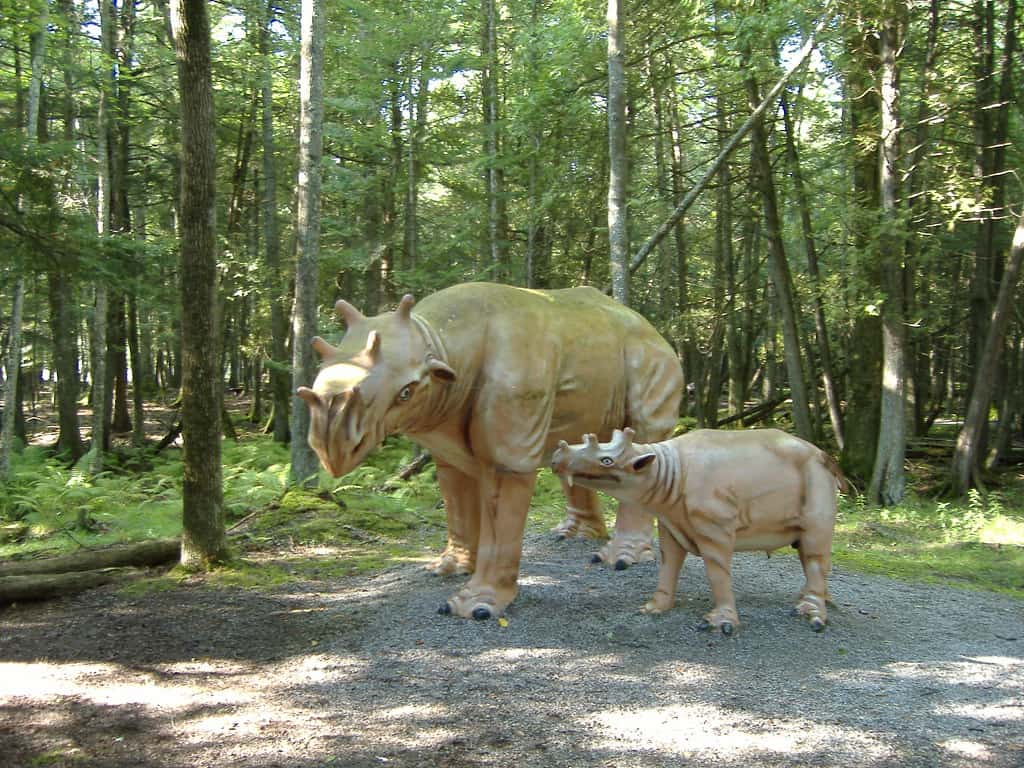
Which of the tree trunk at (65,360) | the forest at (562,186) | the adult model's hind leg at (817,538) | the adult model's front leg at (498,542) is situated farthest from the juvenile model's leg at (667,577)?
the tree trunk at (65,360)

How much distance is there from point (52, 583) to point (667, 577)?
5.02 meters

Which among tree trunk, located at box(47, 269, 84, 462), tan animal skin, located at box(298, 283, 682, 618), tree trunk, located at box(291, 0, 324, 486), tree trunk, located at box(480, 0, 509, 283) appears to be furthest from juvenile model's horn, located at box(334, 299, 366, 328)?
tree trunk, located at box(47, 269, 84, 462)

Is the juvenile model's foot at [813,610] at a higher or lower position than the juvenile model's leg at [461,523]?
lower

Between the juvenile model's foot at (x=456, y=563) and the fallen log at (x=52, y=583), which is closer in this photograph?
the fallen log at (x=52, y=583)

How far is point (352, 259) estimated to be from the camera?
52.6ft

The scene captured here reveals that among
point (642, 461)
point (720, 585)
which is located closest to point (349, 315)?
point (642, 461)

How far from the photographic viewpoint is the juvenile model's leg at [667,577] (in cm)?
578

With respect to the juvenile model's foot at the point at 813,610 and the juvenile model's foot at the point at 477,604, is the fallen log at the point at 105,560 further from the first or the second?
the juvenile model's foot at the point at 813,610

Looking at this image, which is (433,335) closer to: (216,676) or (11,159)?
(216,676)

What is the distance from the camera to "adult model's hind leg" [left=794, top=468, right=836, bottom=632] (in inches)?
215

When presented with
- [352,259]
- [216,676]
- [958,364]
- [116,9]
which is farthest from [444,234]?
[216,676]

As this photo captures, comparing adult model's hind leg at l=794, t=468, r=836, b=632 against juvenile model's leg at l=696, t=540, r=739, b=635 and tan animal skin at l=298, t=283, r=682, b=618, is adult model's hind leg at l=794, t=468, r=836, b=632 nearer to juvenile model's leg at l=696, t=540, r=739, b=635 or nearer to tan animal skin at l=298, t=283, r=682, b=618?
juvenile model's leg at l=696, t=540, r=739, b=635

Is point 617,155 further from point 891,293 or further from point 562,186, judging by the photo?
point 562,186

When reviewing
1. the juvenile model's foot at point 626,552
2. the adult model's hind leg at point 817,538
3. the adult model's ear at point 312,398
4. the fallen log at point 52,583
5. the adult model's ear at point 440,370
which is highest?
the adult model's ear at point 440,370
